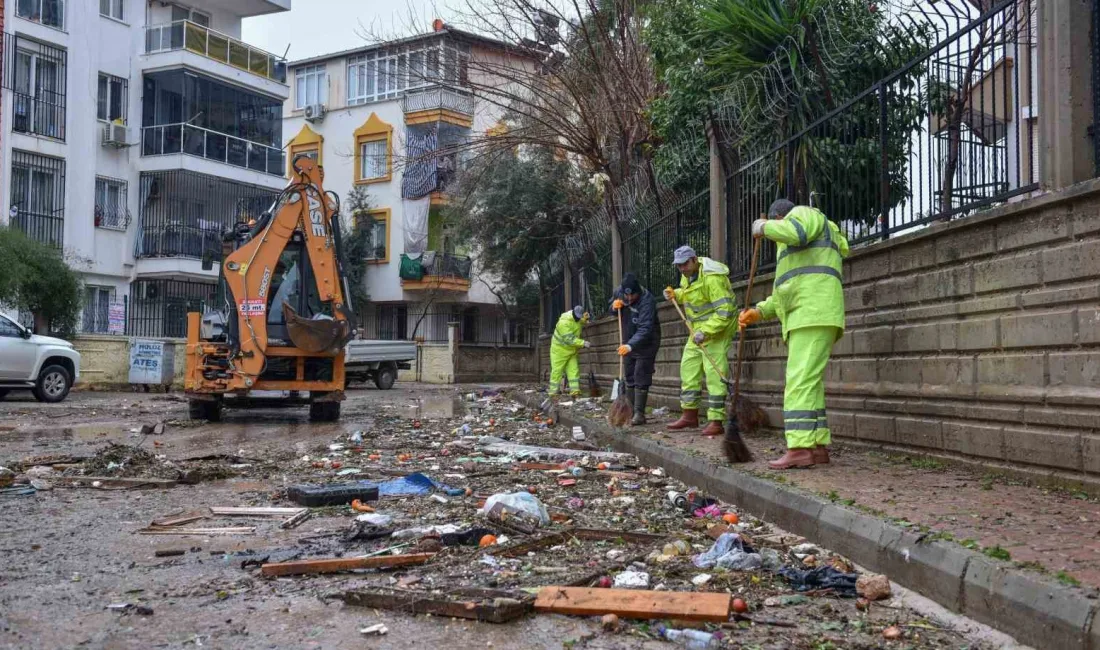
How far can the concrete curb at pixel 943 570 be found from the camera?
318 centimetres

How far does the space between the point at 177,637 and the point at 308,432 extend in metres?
9.26

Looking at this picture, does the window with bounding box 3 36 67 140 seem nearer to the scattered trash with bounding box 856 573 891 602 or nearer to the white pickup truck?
the white pickup truck

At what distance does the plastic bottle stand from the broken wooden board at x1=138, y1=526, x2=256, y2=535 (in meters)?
2.85

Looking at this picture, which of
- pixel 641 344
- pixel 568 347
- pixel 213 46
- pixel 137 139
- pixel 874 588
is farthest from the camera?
pixel 213 46

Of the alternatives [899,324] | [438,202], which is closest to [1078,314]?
[899,324]

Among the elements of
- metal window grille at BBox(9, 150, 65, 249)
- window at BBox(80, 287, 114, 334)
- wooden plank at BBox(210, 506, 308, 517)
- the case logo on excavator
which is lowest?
wooden plank at BBox(210, 506, 308, 517)

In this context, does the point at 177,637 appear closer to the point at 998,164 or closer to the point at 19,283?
the point at 998,164

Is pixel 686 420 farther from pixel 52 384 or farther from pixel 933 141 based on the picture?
pixel 52 384

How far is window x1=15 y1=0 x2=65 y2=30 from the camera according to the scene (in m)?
26.6

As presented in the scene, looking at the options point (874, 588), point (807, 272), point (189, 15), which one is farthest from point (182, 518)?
point (189, 15)

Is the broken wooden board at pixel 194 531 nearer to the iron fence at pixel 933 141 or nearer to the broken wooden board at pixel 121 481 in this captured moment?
the broken wooden board at pixel 121 481

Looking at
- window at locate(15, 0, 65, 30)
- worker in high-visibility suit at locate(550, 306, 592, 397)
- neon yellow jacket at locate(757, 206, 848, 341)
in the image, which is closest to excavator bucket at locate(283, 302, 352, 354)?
worker in high-visibility suit at locate(550, 306, 592, 397)

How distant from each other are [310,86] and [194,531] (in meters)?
38.3

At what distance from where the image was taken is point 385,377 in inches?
1167
